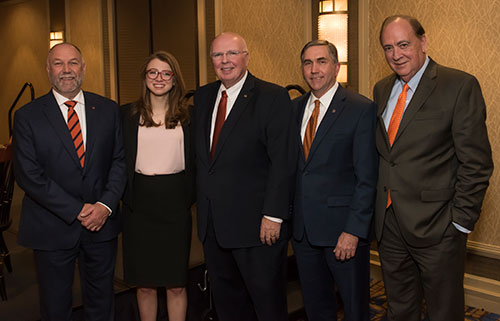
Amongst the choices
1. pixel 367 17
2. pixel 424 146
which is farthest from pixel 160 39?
pixel 424 146

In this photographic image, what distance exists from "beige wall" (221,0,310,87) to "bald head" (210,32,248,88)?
2.60 meters

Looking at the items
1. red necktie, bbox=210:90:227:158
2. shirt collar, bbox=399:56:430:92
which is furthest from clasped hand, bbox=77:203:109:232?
shirt collar, bbox=399:56:430:92

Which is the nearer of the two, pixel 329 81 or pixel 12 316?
pixel 329 81

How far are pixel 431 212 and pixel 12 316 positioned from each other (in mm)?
2336

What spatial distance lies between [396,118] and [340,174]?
1.19 feet

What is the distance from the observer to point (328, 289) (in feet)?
8.16

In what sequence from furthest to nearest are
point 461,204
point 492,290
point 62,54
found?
point 492,290 → point 62,54 → point 461,204

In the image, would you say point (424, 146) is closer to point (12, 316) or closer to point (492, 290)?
point (492, 290)

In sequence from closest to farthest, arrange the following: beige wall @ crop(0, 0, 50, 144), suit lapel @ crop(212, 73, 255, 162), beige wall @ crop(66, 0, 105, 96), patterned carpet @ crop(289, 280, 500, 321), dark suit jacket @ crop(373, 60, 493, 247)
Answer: dark suit jacket @ crop(373, 60, 493, 247) → suit lapel @ crop(212, 73, 255, 162) → patterned carpet @ crop(289, 280, 500, 321) → beige wall @ crop(66, 0, 105, 96) → beige wall @ crop(0, 0, 50, 144)


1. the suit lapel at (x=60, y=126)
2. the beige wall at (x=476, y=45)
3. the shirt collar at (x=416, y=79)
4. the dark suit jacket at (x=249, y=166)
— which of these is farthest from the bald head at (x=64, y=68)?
the beige wall at (x=476, y=45)

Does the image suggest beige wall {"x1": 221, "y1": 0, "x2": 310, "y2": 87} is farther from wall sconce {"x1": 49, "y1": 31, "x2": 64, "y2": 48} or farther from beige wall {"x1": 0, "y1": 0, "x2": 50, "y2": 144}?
beige wall {"x1": 0, "y1": 0, "x2": 50, "y2": 144}

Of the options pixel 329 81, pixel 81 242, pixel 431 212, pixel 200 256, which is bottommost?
pixel 200 256

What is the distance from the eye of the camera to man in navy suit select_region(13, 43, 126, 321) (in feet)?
7.55

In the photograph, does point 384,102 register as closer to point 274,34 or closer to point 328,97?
point 328,97
